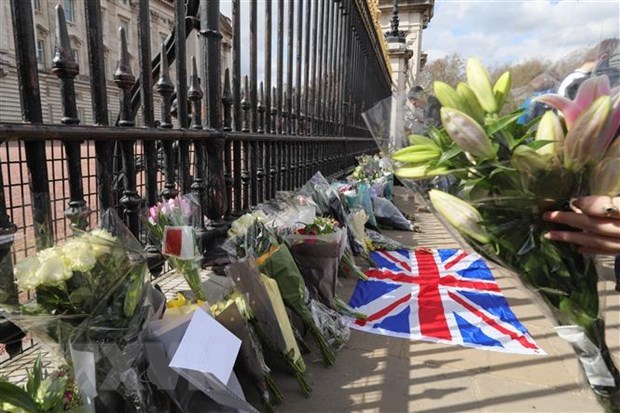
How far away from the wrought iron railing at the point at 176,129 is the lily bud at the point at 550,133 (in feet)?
4.89

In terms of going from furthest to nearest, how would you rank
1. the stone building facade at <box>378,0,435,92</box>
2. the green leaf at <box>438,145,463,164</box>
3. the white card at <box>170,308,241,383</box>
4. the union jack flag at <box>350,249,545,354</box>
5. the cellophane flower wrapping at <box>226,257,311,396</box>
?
the stone building facade at <box>378,0,435,92</box>
the union jack flag at <box>350,249,545,354</box>
the cellophane flower wrapping at <box>226,257,311,396</box>
the white card at <box>170,308,241,383</box>
the green leaf at <box>438,145,463,164</box>

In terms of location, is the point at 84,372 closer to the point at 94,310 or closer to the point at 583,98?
the point at 94,310

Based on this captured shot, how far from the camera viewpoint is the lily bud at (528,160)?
871 millimetres

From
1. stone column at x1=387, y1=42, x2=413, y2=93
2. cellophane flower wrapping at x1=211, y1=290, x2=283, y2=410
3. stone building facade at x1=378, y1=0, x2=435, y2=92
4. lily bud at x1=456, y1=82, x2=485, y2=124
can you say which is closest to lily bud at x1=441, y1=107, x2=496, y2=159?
lily bud at x1=456, y1=82, x2=485, y2=124

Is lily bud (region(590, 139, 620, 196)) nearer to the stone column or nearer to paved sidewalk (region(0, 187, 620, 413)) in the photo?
paved sidewalk (region(0, 187, 620, 413))

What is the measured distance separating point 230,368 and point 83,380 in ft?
1.74

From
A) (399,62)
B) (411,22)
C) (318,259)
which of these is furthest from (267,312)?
(411,22)

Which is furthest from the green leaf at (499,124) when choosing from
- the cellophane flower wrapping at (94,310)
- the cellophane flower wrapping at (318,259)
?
the cellophane flower wrapping at (318,259)

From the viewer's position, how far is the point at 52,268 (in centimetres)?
125

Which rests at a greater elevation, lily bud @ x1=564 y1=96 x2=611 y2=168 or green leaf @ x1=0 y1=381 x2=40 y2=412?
lily bud @ x1=564 y1=96 x2=611 y2=168

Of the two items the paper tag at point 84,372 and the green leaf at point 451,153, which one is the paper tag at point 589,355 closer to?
the green leaf at point 451,153

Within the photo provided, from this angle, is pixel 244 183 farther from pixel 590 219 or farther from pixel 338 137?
pixel 338 137

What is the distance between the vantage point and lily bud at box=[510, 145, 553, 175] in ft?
2.86

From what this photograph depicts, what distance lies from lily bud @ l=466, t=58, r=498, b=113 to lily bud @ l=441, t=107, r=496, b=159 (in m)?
0.14
